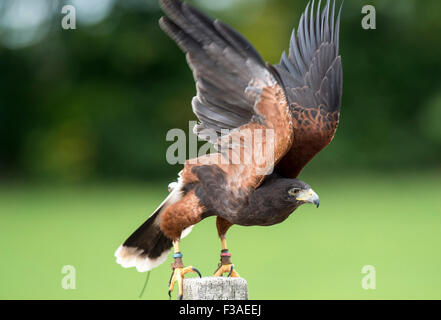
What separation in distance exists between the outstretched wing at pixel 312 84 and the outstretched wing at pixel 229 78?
58cm

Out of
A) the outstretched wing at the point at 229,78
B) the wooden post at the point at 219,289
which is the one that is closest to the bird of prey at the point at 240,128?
the outstretched wing at the point at 229,78

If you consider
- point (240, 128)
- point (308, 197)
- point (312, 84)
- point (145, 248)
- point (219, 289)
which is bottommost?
point (219, 289)

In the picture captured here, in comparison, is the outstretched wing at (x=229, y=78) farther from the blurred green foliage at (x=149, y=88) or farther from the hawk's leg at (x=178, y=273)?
the blurred green foliage at (x=149, y=88)

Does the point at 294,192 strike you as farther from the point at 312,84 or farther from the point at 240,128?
the point at 312,84

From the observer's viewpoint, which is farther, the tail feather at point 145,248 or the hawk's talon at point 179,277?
the tail feather at point 145,248

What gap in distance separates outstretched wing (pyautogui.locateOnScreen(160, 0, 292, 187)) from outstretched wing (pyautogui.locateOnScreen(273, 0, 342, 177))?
58cm

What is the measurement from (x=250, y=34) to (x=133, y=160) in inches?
225

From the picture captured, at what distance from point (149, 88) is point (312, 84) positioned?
15188 millimetres

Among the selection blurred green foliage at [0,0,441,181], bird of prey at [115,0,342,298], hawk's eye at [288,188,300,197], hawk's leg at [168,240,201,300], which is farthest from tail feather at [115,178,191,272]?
blurred green foliage at [0,0,441,181]

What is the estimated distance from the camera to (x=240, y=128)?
403 cm

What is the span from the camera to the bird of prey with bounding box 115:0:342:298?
3791mm

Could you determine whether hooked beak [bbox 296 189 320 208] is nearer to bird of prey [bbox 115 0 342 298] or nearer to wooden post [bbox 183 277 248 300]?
bird of prey [bbox 115 0 342 298]

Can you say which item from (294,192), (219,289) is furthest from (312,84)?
(219,289)

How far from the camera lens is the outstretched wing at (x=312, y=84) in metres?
4.49
